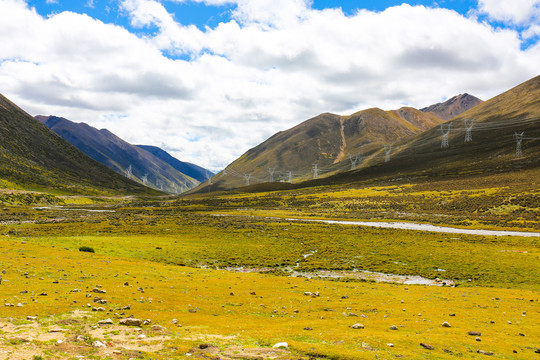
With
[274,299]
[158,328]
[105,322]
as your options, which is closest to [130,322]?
[105,322]

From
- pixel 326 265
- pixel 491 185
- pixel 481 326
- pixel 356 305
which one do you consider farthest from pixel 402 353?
pixel 491 185

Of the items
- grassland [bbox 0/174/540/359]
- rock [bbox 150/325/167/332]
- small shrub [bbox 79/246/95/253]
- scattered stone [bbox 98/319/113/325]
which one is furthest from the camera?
small shrub [bbox 79/246/95/253]

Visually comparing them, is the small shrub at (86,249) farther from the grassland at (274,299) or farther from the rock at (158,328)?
the rock at (158,328)

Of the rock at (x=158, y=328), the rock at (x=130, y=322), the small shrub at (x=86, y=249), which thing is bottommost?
the small shrub at (x=86, y=249)

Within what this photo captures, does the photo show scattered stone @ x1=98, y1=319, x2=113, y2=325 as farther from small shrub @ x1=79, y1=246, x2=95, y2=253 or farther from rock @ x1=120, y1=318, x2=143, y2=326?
small shrub @ x1=79, y1=246, x2=95, y2=253

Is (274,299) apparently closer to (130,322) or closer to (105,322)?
(130,322)

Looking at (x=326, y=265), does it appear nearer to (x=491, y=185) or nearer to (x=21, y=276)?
(x=21, y=276)

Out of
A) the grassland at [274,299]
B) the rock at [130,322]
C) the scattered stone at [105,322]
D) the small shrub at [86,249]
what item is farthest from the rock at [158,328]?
the small shrub at [86,249]

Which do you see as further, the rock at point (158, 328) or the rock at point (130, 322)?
the rock at point (130, 322)

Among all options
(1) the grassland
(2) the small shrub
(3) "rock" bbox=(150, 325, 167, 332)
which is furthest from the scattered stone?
(2) the small shrub

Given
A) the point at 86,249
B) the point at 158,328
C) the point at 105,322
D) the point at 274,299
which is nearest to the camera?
the point at 158,328

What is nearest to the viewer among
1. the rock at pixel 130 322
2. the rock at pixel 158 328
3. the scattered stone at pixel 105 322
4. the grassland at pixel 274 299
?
the grassland at pixel 274 299

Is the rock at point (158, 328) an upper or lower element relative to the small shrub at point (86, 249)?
upper

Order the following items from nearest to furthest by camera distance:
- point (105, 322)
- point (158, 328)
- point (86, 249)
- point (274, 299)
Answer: point (158, 328) < point (105, 322) < point (274, 299) < point (86, 249)
